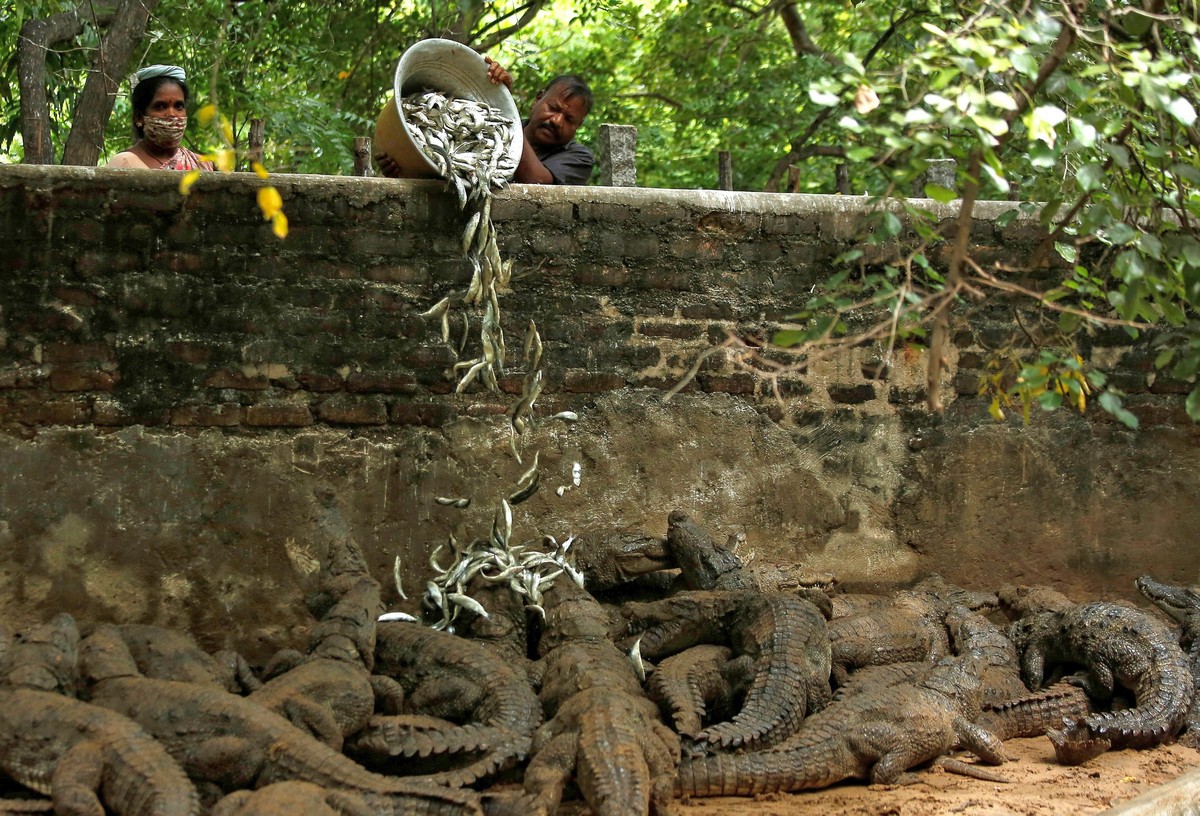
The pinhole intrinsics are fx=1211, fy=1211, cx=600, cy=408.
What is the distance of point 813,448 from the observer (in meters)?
5.63

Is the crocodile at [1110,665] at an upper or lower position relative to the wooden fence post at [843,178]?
lower

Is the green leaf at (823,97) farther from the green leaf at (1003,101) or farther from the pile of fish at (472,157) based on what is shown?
the pile of fish at (472,157)

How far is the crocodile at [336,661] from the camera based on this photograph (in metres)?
3.93

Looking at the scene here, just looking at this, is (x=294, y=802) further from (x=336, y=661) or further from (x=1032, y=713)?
(x=1032, y=713)

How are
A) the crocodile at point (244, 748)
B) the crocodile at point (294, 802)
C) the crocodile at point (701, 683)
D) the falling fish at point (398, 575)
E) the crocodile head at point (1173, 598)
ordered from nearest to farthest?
the crocodile at point (294, 802) → the crocodile at point (244, 748) → the crocodile at point (701, 683) → the falling fish at point (398, 575) → the crocodile head at point (1173, 598)

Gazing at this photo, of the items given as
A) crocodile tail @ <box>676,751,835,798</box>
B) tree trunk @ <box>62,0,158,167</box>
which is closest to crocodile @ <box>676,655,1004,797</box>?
crocodile tail @ <box>676,751,835,798</box>

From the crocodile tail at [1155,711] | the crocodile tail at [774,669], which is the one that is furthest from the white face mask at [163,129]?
the crocodile tail at [1155,711]

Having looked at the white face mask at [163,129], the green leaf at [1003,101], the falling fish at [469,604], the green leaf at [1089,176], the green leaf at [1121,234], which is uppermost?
the white face mask at [163,129]

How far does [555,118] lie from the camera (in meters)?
5.66

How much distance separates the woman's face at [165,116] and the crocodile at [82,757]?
256 cm

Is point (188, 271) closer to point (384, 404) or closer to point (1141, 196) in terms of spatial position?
point (384, 404)

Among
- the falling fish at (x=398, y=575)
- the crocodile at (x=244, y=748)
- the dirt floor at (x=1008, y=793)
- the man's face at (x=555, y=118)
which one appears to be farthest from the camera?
the man's face at (x=555, y=118)

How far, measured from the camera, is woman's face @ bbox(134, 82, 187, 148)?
536 cm

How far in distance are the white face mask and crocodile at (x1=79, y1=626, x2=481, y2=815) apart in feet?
8.70
